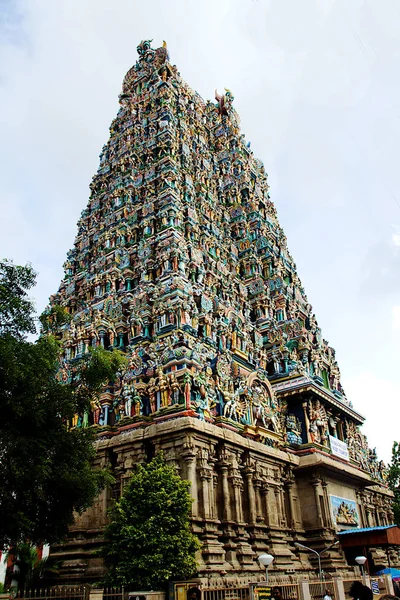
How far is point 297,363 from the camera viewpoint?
3166cm

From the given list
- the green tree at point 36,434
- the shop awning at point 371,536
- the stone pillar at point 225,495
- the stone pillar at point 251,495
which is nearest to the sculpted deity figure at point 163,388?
the stone pillar at point 225,495

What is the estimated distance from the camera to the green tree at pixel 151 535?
55.7 feet

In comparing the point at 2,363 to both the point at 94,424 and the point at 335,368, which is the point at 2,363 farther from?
the point at 335,368

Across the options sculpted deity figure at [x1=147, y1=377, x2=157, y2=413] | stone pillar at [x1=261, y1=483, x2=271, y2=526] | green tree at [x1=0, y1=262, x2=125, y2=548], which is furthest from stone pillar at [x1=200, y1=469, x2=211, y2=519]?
green tree at [x1=0, y1=262, x2=125, y2=548]

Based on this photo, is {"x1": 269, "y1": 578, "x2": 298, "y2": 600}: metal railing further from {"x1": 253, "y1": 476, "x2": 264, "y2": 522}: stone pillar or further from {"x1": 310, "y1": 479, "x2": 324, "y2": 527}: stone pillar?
{"x1": 310, "y1": 479, "x2": 324, "y2": 527}: stone pillar

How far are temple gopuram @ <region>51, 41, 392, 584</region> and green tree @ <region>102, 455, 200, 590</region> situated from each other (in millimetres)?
2160

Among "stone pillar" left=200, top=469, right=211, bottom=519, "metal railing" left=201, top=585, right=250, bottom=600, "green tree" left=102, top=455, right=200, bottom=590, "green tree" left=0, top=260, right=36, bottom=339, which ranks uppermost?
"green tree" left=0, top=260, right=36, bottom=339

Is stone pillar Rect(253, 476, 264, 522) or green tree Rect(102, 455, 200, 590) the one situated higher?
stone pillar Rect(253, 476, 264, 522)

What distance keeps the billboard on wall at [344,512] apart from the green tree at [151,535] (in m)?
12.2

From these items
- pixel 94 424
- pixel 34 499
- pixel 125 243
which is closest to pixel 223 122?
pixel 125 243

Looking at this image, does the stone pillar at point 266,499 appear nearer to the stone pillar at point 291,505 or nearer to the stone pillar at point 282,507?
the stone pillar at point 282,507

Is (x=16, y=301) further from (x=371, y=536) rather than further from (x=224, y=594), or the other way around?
(x=371, y=536)

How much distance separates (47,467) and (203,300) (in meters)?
16.0

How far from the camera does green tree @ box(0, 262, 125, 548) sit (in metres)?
13.4
